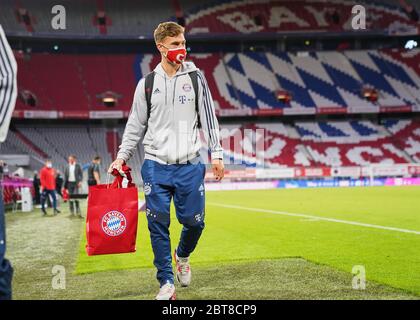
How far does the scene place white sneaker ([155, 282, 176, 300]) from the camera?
14.8 feet

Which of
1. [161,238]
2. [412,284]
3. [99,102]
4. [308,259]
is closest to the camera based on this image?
[161,238]

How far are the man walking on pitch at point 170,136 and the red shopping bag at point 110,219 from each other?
243 millimetres

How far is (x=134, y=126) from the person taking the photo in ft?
16.7

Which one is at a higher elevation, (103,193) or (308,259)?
(103,193)

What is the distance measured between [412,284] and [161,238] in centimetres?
261

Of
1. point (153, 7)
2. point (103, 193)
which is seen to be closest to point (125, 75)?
point (153, 7)

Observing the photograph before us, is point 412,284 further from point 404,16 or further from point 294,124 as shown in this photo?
point 404,16

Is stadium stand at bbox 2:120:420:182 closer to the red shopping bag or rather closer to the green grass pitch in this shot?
the green grass pitch

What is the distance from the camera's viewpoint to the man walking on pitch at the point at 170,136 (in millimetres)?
4836

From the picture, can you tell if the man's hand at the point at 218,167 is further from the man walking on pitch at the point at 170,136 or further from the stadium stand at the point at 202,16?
the stadium stand at the point at 202,16

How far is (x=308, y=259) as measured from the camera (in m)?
7.04

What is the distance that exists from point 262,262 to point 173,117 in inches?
114

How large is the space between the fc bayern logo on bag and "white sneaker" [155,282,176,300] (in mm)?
763

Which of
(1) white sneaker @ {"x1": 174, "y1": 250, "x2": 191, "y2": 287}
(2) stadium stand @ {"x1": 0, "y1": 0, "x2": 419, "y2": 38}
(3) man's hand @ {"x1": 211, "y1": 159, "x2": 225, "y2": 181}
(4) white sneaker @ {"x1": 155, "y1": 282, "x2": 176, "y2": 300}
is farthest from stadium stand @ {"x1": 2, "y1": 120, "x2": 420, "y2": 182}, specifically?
(4) white sneaker @ {"x1": 155, "y1": 282, "x2": 176, "y2": 300}
